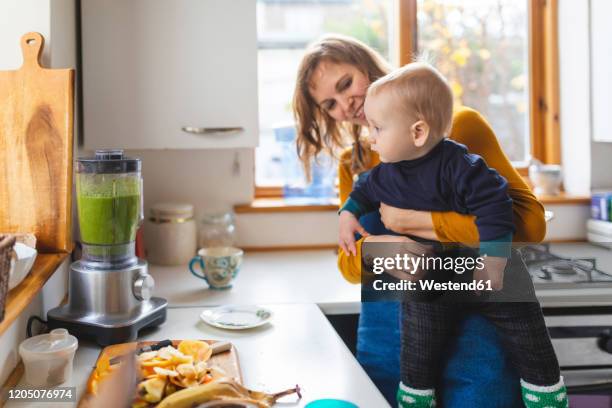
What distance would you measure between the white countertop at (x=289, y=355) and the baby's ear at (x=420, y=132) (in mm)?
489

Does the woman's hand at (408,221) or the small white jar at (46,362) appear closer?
the small white jar at (46,362)

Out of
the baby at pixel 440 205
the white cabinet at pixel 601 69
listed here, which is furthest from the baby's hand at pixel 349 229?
the white cabinet at pixel 601 69

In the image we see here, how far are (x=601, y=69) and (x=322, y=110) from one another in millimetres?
1202

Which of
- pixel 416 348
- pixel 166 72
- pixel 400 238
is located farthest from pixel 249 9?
pixel 416 348

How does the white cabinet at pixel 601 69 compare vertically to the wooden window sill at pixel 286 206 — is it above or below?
above

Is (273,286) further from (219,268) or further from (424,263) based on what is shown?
(424,263)

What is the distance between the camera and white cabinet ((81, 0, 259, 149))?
1.99 metres

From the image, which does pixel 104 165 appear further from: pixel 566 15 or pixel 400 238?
pixel 566 15

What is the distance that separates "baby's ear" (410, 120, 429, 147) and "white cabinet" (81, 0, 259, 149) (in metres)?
0.80

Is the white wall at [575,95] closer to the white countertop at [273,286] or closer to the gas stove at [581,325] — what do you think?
the gas stove at [581,325]

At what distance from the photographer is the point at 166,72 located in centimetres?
202

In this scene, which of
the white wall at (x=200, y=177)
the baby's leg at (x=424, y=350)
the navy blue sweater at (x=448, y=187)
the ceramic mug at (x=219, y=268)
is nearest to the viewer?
the navy blue sweater at (x=448, y=187)

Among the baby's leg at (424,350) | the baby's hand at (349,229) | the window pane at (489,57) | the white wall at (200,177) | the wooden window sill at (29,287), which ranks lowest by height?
the baby's leg at (424,350)

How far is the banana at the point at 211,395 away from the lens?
1.06 metres
